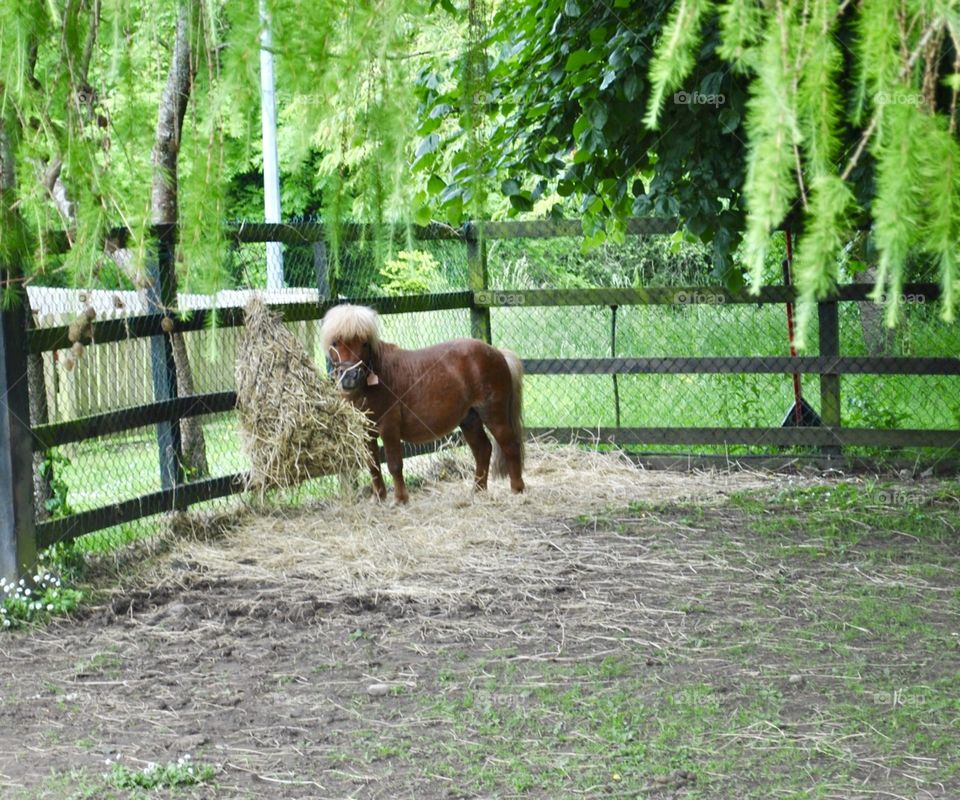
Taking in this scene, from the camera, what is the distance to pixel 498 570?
5918mm

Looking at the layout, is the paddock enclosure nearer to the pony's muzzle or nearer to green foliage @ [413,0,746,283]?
the pony's muzzle

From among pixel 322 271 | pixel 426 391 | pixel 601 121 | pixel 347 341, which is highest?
pixel 601 121

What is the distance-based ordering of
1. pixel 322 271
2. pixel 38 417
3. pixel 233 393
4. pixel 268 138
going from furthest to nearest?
pixel 268 138, pixel 322 271, pixel 233 393, pixel 38 417

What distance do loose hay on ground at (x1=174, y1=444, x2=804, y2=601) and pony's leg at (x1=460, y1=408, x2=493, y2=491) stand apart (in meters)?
0.14

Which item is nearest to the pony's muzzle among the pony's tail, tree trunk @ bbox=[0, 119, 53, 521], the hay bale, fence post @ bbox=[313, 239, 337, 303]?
the hay bale

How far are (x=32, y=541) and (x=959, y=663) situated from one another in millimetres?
4053

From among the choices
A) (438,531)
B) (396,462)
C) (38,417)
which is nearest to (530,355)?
(396,462)

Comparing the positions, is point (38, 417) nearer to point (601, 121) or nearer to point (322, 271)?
point (322, 271)

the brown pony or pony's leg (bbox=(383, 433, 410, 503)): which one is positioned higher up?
the brown pony

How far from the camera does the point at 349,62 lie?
2.41m

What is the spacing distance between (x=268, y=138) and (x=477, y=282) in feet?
18.8

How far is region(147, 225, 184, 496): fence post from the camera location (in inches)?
249

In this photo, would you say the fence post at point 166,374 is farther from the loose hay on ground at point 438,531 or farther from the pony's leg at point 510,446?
the pony's leg at point 510,446

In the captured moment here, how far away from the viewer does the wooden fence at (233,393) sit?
5.29m
